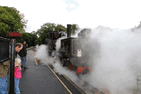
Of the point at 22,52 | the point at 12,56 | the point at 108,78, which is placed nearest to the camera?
the point at 12,56

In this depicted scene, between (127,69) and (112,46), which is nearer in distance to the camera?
(127,69)

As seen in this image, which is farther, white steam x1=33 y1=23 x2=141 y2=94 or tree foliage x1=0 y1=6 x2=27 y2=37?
tree foliage x1=0 y1=6 x2=27 y2=37

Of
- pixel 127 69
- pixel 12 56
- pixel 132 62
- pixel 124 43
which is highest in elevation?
pixel 124 43

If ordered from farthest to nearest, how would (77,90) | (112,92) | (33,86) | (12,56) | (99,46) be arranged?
(99,46) < (33,86) < (77,90) < (112,92) < (12,56)

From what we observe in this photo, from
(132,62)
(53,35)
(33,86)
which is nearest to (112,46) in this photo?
(132,62)

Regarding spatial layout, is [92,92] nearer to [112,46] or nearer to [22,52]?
[112,46]

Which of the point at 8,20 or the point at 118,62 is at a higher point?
the point at 8,20

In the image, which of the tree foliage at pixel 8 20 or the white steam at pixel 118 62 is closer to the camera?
the white steam at pixel 118 62

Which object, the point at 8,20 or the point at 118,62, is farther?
the point at 8,20

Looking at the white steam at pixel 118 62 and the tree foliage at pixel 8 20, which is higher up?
the tree foliage at pixel 8 20

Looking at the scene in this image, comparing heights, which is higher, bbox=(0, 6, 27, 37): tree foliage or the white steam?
bbox=(0, 6, 27, 37): tree foliage

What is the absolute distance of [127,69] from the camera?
5098mm

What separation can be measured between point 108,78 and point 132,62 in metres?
1.46

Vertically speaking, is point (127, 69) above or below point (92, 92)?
above
